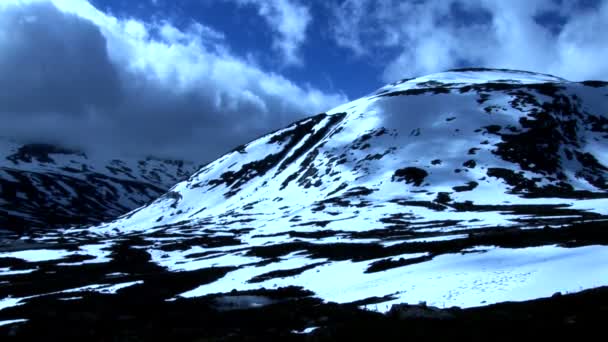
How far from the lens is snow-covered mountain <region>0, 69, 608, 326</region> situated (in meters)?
31.2

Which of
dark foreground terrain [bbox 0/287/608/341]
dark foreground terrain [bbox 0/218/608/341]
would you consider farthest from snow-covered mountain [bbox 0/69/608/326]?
dark foreground terrain [bbox 0/287/608/341]

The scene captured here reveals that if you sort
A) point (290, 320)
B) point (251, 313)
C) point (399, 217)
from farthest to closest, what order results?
point (399, 217) → point (251, 313) → point (290, 320)

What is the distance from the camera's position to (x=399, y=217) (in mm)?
89500

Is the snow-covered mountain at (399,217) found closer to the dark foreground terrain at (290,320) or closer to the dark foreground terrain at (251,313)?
the dark foreground terrain at (251,313)

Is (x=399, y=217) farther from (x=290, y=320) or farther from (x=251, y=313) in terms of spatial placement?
(x=290, y=320)

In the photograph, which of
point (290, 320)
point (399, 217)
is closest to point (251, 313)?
point (290, 320)

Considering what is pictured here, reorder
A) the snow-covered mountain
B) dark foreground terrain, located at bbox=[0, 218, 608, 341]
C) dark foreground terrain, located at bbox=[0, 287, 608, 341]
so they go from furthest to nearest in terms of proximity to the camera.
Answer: the snow-covered mountain
dark foreground terrain, located at bbox=[0, 218, 608, 341]
dark foreground terrain, located at bbox=[0, 287, 608, 341]

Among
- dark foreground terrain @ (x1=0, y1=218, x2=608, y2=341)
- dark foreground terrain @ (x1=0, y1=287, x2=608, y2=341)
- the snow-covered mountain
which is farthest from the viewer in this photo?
the snow-covered mountain

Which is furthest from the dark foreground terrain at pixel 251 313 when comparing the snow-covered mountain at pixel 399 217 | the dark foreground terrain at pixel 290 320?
the snow-covered mountain at pixel 399 217

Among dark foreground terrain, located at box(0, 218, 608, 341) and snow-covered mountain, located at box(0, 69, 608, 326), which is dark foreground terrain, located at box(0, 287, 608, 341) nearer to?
dark foreground terrain, located at box(0, 218, 608, 341)

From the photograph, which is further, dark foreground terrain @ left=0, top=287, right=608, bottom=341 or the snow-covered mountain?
the snow-covered mountain

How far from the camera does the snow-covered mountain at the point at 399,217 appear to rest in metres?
31.2

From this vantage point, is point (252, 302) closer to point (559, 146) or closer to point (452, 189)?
point (452, 189)

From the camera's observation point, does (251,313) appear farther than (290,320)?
Yes
